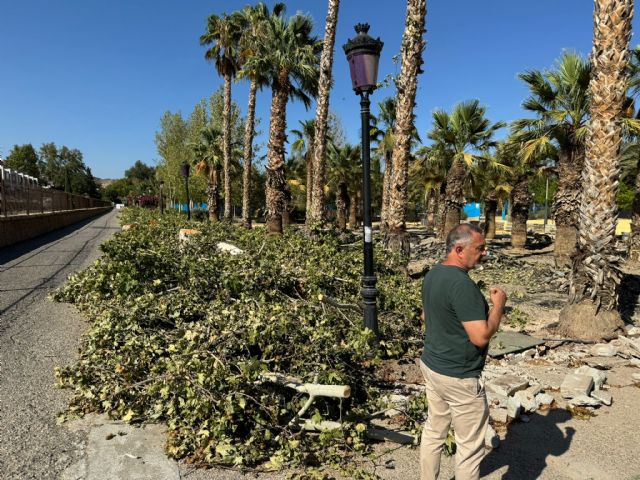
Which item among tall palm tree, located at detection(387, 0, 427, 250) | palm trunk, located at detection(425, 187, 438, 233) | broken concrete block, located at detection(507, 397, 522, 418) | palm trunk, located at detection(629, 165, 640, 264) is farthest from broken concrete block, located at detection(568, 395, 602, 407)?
palm trunk, located at detection(425, 187, 438, 233)

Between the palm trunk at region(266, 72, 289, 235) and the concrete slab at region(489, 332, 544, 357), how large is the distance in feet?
35.9

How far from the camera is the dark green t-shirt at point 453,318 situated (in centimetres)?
244

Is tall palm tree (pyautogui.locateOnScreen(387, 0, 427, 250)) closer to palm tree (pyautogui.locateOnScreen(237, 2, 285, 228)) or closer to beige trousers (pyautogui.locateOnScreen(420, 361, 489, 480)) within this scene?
beige trousers (pyautogui.locateOnScreen(420, 361, 489, 480))

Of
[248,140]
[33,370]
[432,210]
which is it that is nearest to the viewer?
[33,370]

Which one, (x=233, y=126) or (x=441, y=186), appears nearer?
(x=441, y=186)

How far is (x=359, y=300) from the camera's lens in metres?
6.19

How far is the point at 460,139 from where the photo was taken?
20062mm

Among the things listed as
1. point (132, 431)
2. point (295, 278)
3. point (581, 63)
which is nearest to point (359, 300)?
point (295, 278)

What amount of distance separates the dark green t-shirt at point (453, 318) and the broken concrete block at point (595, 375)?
2.90m

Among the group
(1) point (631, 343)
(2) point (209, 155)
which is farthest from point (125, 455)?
(2) point (209, 155)

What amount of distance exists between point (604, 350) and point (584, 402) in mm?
1983

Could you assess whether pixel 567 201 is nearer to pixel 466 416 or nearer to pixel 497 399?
pixel 497 399

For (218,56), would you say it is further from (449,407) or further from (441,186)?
(449,407)

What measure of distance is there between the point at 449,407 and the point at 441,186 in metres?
27.6
